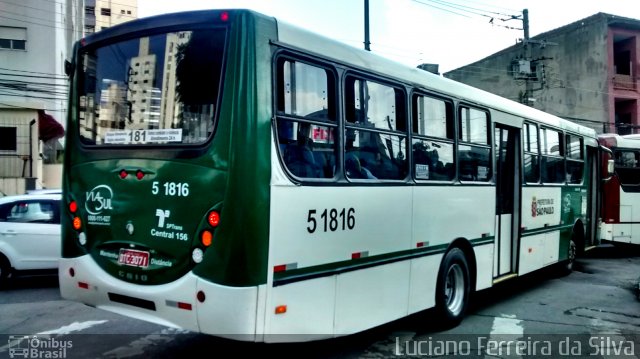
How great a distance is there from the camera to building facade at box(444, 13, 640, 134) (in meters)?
30.2

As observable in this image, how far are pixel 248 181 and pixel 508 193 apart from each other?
5572 mm

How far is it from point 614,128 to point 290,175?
3064 cm

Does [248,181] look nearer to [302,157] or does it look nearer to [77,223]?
[302,157]

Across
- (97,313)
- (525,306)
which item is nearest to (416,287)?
(525,306)

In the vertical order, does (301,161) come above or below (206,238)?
above

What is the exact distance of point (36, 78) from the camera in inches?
993

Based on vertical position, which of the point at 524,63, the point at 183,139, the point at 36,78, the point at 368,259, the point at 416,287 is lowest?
the point at 416,287

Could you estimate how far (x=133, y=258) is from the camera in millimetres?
4500

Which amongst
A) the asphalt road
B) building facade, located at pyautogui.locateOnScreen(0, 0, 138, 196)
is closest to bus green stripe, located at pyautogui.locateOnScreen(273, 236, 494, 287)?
the asphalt road

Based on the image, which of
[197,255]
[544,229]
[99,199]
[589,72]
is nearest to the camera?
[197,255]

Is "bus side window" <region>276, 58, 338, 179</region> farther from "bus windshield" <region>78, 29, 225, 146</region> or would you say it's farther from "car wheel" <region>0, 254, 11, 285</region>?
"car wheel" <region>0, 254, 11, 285</region>

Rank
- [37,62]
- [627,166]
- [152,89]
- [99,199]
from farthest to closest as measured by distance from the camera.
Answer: [37,62], [627,166], [99,199], [152,89]

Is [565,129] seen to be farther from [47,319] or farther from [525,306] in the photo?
[47,319]

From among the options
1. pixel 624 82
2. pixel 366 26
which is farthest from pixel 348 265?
pixel 624 82
